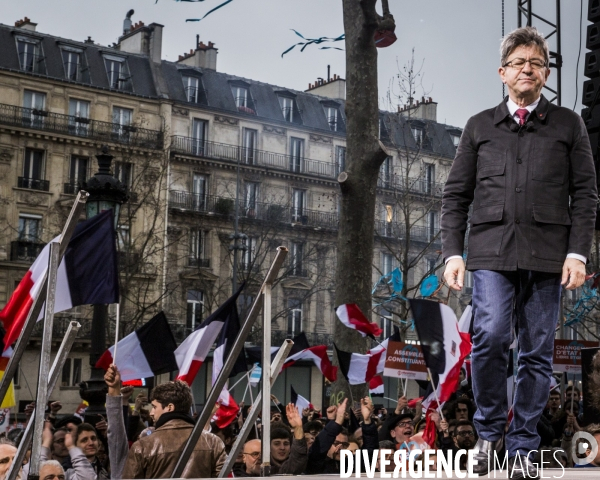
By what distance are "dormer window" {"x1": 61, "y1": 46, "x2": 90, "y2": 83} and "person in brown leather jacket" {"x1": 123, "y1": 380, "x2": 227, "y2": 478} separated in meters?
42.4

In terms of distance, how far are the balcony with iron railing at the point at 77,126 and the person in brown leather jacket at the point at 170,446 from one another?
3764cm

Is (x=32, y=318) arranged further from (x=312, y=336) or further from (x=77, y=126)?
(x=312, y=336)

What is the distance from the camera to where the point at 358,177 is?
1191cm

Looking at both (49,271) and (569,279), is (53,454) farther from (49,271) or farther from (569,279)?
(569,279)

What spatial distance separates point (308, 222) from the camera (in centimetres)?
5284

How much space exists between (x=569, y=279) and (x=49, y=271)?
2.47m

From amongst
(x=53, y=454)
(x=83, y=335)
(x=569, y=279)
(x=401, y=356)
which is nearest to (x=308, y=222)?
(x=83, y=335)

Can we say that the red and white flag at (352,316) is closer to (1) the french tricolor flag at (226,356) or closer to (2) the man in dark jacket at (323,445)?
(1) the french tricolor flag at (226,356)

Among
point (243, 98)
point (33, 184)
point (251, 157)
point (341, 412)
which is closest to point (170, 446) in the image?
point (341, 412)

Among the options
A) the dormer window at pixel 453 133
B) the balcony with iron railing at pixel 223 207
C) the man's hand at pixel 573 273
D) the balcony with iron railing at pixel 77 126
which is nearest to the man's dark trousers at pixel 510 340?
the man's hand at pixel 573 273

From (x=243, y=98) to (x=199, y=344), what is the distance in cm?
4495

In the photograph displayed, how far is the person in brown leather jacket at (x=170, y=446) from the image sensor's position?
6.12 meters

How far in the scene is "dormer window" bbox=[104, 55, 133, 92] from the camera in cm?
4828

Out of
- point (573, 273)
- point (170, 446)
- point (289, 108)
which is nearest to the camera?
point (573, 273)
